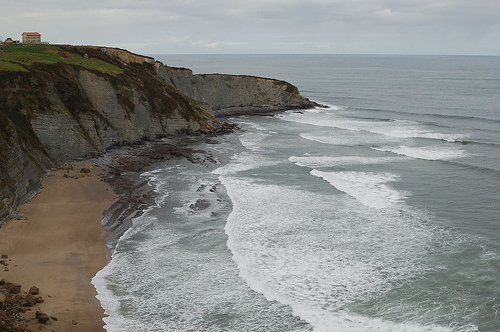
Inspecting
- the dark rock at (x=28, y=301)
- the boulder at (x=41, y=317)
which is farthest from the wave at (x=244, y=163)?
the boulder at (x=41, y=317)

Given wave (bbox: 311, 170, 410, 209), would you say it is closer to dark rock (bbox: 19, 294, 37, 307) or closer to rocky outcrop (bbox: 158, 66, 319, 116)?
dark rock (bbox: 19, 294, 37, 307)

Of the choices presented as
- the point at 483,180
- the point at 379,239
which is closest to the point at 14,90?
the point at 379,239

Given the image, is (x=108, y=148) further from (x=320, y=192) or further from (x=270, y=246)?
(x=270, y=246)

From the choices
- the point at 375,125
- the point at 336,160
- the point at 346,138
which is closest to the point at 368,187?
the point at 336,160

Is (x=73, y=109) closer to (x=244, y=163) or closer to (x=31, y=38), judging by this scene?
(x=244, y=163)

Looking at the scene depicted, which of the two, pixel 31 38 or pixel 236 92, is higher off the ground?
pixel 31 38

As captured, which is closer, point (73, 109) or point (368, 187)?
point (368, 187)

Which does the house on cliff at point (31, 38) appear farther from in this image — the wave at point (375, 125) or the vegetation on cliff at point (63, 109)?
the wave at point (375, 125)
